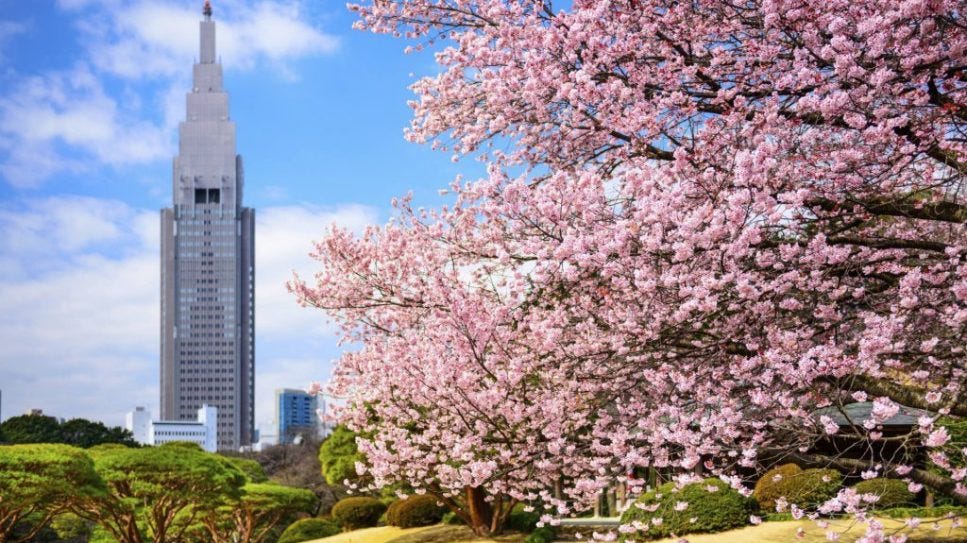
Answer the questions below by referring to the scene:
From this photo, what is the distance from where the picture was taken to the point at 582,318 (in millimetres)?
8297

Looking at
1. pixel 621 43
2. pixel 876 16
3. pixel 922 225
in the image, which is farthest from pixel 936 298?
pixel 621 43

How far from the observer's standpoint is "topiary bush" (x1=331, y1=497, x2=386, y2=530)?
1178 inches

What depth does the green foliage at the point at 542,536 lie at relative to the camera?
853 inches

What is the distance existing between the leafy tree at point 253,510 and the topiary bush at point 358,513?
1.00m

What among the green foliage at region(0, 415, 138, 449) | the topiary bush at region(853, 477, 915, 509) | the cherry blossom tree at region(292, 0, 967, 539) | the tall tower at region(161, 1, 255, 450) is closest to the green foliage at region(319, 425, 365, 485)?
the topiary bush at region(853, 477, 915, 509)

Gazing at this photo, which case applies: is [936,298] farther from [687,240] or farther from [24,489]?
[24,489]

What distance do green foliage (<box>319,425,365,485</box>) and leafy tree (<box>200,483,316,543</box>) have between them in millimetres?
1018

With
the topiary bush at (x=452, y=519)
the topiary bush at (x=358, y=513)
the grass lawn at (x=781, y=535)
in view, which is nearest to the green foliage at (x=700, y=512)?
the grass lawn at (x=781, y=535)

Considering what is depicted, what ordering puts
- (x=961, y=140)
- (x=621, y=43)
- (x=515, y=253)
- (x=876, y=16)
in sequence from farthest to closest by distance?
(x=515, y=253), (x=621, y=43), (x=961, y=140), (x=876, y=16)

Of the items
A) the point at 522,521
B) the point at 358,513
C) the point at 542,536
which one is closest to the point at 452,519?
the point at 522,521

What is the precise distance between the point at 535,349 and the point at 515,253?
87cm

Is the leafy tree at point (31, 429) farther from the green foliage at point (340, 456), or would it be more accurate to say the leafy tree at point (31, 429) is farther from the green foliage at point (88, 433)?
the green foliage at point (340, 456)

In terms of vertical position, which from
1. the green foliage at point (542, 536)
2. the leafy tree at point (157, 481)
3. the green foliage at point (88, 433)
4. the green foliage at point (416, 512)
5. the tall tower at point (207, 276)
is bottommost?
the green foliage at point (542, 536)

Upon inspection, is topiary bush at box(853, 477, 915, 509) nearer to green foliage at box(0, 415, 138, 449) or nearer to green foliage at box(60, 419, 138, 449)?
green foliage at box(0, 415, 138, 449)
